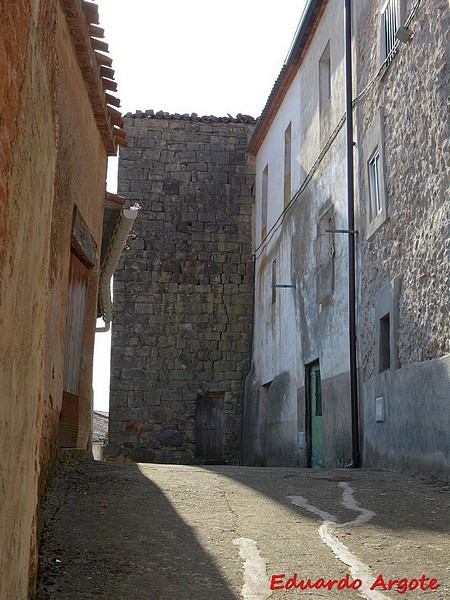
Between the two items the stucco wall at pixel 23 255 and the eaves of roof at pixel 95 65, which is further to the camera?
the eaves of roof at pixel 95 65

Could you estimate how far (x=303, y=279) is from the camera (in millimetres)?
12219

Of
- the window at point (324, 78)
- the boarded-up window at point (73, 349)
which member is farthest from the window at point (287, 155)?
the boarded-up window at point (73, 349)

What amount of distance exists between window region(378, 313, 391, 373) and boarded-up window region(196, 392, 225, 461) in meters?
7.78

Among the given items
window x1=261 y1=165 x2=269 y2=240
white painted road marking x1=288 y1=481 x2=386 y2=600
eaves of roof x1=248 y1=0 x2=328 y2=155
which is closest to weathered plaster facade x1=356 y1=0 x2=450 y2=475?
white painted road marking x1=288 y1=481 x2=386 y2=600

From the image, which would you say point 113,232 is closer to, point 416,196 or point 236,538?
point 416,196

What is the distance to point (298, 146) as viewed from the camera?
43.4 feet

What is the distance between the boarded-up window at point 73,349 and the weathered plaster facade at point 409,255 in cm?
327

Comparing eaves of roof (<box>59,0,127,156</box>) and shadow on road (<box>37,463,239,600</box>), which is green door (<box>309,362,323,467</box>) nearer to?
eaves of roof (<box>59,0,127,156</box>)

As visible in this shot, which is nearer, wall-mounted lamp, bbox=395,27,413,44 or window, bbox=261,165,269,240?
wall-mounted lamp, bbox=395,27,413,44

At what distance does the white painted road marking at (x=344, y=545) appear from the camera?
3851 mm

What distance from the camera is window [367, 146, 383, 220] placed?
30.0 feet

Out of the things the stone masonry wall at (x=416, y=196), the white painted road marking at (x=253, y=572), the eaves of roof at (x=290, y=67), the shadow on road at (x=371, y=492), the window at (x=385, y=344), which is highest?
the eaves of roof at (x=290, y=67)

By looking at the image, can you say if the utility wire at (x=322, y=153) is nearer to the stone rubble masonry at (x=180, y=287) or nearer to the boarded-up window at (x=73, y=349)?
the stone rubble masonry at (x=180, y=287)

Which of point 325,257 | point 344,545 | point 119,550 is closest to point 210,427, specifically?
point 325,257
